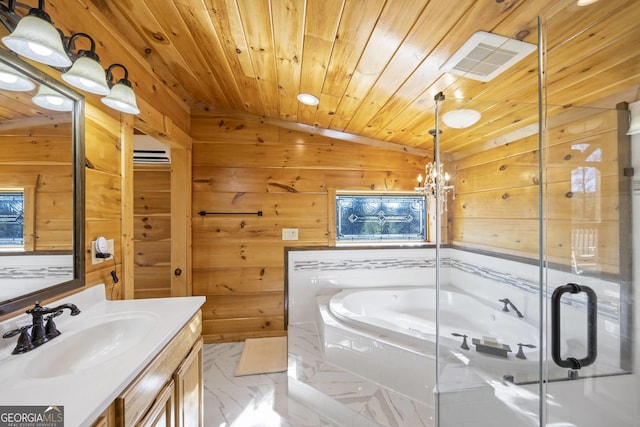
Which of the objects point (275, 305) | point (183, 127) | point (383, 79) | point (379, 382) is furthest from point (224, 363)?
point (383, 79)

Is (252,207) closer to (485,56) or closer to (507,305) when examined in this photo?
(485,56)

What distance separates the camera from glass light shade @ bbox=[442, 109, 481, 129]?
1900 millimetres

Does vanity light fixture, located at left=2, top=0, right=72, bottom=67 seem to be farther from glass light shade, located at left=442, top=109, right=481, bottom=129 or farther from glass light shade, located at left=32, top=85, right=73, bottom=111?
glass light shade, located at left=442, top=109, right=481, bottom=129

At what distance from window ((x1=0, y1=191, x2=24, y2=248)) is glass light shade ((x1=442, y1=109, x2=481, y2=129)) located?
2481 millimetres

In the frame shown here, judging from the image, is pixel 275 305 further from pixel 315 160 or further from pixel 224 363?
pixel 315 160

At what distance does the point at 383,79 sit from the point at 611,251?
1658mm

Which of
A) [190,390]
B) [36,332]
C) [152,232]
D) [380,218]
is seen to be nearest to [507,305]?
[380,218]

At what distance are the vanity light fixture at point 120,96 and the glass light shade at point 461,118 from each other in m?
2.10

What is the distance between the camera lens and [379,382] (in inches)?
66.8

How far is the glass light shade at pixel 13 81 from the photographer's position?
2.86 ft

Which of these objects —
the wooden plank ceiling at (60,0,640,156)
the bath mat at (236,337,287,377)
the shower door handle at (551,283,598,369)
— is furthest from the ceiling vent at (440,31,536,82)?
the bath mat at (236,337,287,377)

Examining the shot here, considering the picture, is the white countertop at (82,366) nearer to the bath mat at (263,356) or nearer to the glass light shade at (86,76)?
the glass light shade at (86,76)

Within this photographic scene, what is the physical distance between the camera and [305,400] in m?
1.72

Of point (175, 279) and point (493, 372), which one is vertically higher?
point (175, 279)
